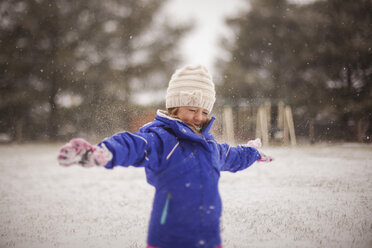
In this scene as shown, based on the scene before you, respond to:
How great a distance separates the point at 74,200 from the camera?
2.28m

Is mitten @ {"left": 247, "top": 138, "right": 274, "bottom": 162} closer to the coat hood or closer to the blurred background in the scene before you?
the coat hood

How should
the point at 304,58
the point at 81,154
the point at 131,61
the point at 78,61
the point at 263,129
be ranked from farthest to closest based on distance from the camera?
the point at 131,61 < the point at 78,61 < the point at 304,58 < the point at 263,129 < the point at 81,154

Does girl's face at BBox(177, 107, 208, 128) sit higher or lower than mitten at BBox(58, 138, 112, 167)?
higher

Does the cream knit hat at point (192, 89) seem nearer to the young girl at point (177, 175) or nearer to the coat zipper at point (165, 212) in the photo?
the young girl at point (177, 175)

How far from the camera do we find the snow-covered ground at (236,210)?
146 centimetres

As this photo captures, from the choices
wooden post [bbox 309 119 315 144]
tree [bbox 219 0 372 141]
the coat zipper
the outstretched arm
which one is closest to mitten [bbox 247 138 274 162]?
the outstretched arm

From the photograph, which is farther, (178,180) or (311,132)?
(311,132)

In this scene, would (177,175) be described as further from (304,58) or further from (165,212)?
(304,58)

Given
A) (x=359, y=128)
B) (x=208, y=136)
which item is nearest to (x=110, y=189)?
(x=208, y=136)

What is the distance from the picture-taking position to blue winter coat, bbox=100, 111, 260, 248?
0.88 metres

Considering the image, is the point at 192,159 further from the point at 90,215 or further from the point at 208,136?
the point at 90,215

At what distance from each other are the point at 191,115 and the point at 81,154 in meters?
0.48

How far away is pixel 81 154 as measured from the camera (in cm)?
70

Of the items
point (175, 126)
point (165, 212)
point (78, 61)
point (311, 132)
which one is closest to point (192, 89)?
→ point (175, 126)
